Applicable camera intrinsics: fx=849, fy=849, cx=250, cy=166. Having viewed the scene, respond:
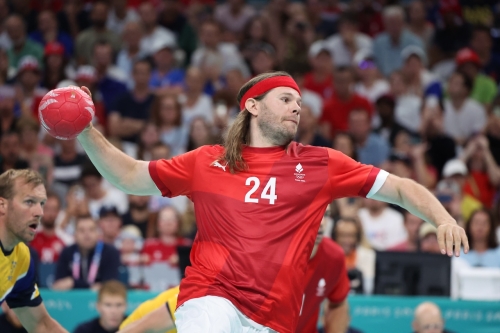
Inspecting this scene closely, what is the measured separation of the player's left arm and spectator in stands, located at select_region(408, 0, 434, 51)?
957 cm

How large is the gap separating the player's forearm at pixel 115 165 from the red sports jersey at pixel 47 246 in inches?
229

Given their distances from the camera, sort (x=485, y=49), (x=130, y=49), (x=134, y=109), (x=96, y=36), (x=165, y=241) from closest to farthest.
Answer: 1. (x=165, y=241)
2. (x=134, y=109)
3. (x=130, y=49)
4. (x=485, y=49)
5. (x=96, y=36)

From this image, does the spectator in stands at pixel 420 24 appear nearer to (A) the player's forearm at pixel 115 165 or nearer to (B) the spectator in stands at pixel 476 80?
(B) the spectator in stands at pixel 476 80

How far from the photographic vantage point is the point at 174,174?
19.9 feet

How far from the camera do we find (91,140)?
593 cm

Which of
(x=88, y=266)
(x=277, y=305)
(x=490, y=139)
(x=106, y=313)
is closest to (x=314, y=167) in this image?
(x=277, y=305)

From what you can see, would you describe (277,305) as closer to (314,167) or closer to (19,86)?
(314,167)

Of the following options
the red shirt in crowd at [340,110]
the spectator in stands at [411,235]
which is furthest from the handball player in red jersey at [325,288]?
the red shirt in crowd at [340,110]

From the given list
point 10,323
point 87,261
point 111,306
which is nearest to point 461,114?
point 87,261

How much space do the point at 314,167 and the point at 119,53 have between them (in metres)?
10.9

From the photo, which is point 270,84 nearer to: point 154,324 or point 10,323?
point 154,324

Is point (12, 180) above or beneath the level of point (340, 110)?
beneath

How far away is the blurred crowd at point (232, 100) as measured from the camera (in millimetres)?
11523

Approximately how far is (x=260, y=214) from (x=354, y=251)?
556cm
